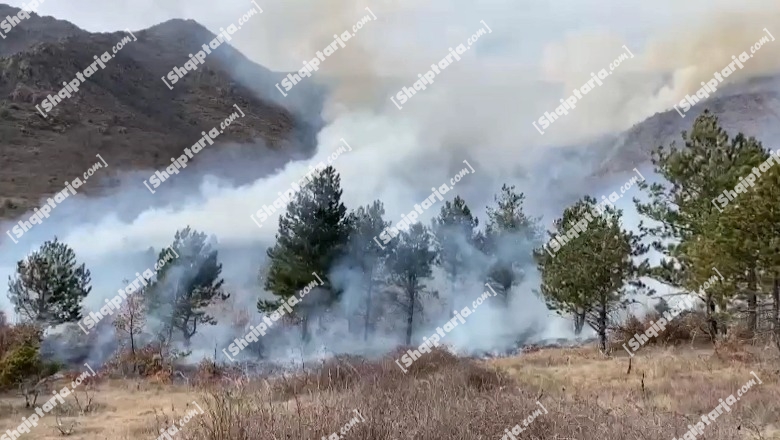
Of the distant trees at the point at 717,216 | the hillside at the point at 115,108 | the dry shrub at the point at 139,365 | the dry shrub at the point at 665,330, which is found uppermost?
the hillside at the point at 115,108

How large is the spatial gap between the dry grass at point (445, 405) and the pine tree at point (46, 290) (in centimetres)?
1205

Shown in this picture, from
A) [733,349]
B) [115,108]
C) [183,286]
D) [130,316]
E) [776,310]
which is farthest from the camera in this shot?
[115,108]

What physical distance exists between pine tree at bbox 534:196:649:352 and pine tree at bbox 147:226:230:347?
16255mm

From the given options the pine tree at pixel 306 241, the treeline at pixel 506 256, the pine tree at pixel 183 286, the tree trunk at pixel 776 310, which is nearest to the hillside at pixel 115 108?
the pine tree at pixel 183 286

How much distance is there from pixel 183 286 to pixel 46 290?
5599 millimetres

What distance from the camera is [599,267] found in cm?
2053

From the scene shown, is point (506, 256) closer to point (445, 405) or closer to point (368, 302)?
point (368, 302)

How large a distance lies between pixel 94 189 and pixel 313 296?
55755 millimetres

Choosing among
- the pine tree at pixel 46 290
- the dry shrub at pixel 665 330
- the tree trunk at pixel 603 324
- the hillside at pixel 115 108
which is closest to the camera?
the tree trunk at pixel 603 324

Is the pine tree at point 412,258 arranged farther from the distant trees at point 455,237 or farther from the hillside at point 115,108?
the hillside at point 115,108

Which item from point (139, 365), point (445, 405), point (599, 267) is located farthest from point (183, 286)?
point (445, 405)

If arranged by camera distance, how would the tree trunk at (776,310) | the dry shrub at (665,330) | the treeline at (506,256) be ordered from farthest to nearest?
1. the dry shrub at (665,330)
2. the treeline at (506,256)
3. the tree trunk at (776,310)

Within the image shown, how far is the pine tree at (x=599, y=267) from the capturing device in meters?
20.5

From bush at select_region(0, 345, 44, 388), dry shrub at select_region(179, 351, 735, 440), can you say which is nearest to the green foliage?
bush at select_region(0, 345, 44, 388)
